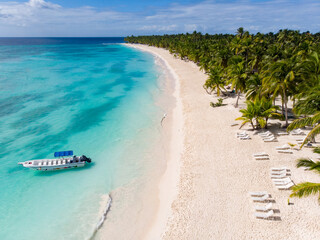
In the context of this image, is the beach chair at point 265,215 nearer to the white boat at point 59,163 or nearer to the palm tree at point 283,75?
the palm tree at point 283,75

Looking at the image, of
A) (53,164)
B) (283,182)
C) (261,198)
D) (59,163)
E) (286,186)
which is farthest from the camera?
(59,163)

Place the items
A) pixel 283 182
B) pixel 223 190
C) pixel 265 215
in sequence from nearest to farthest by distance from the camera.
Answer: pixel 265 215, pixel 283 182, pixel 223 190

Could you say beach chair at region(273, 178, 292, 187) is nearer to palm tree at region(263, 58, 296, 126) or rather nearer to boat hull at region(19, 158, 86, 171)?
palm tree at region(263, 58, 296, 126)

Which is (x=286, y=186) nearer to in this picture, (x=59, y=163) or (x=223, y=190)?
(x=223, y=190)

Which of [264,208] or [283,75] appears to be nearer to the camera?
[264,208]

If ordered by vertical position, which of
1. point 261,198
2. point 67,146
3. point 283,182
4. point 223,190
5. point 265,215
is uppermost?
point 283,182

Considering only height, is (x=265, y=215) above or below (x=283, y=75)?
below

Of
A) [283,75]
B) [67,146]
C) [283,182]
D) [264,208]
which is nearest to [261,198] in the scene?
[264,208]

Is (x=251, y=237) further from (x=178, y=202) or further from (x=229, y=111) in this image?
(x=229, y=111)

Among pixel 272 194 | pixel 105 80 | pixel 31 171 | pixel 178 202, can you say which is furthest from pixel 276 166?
pixel 105 80
